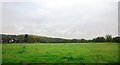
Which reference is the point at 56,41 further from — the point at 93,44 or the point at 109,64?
the point at 109,64

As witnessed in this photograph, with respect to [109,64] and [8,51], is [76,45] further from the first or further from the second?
[109,64]

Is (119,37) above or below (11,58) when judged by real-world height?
above

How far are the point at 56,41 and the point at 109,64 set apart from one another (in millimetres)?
10970

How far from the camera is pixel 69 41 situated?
22.3 m

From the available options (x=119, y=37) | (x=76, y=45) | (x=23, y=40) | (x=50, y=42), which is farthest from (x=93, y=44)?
(x=23, y=40)

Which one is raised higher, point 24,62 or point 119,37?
point 119,37

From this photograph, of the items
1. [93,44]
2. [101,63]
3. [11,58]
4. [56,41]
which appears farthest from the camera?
[56,41]

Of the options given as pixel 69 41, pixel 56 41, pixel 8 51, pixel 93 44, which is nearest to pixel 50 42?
pixel 56 41

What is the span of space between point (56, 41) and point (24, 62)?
10.4m

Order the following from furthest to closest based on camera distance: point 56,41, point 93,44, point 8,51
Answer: point 56,41 < point 93,44 < point 8,51

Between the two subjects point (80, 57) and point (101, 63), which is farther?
point (80, 57)

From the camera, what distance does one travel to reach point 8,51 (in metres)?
17.2

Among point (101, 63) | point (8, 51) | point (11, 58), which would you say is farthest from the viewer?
point (8, 51)

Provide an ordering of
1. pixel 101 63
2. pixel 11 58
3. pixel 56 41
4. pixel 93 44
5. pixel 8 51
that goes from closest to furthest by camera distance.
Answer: pixel 101 63, pixel 11 58, pixel 8 51, pixel 93 44, pixel 56 41
